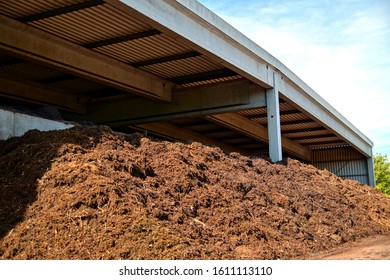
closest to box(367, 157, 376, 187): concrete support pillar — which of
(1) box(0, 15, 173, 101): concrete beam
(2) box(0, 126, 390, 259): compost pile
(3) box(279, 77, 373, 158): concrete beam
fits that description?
(3) box(279, 77, 373, 158): concrete beam

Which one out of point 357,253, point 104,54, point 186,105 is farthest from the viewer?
point 186,105

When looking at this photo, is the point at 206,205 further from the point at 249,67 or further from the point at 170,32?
the point at 249,67

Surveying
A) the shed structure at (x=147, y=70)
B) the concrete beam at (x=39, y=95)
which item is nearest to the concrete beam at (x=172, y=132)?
the shed structure at (x=147, y=70)

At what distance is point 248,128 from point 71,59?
1463 cm

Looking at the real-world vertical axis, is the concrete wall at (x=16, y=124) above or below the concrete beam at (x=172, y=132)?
below

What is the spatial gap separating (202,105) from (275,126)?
3590 mm

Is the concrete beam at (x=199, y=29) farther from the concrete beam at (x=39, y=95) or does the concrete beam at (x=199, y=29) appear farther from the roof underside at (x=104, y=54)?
the concrete beam at (x=39, y=95)

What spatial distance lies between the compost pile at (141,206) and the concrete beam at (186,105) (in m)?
8.62

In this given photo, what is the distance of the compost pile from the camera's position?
24.8ft

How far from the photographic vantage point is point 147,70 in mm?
20938

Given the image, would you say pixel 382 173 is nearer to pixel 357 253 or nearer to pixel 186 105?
pixel 186 105

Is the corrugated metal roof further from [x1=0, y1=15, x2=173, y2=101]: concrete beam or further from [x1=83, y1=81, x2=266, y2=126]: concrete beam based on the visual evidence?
[x1=83, y1=81, x2=266, y2=126]: concrete beam

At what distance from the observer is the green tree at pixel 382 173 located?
5459 cm

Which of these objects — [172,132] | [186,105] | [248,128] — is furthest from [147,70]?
[248,128]
